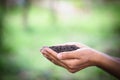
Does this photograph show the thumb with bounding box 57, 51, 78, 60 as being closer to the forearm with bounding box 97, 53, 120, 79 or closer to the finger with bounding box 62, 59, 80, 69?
the finger with bounding box 62, 59, 80, 69

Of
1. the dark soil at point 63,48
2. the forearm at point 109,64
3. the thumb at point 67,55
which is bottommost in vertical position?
the forearm at point 109,64

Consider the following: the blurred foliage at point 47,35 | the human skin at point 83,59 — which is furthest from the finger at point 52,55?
the blurred foliage at point 47,35

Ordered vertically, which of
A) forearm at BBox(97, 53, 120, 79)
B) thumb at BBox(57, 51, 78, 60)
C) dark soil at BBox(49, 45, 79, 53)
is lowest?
forearm at BBox(97, 53, 120, 79)

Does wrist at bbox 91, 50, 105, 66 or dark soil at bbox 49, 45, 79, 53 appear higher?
dark soil at bbox 49, 45, 79, 53

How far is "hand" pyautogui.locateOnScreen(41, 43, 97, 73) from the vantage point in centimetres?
119

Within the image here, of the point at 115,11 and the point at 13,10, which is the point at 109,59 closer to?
the point at 115,11

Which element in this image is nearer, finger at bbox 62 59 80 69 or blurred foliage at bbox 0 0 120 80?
finger at bbox 62 59 80 69

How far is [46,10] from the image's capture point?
1.37 metres

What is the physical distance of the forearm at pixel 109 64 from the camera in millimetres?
1231

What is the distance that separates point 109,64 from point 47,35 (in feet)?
1.04

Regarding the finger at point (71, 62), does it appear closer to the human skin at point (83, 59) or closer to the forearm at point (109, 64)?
the human skin at point (83, 59)

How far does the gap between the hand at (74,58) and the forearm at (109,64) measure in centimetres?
3

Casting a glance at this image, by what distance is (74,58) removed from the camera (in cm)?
120

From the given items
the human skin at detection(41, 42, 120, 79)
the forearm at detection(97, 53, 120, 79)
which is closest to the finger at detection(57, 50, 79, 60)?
the human skin at detection(41, 42, 120, 79)
